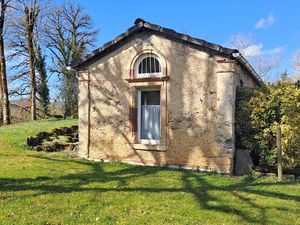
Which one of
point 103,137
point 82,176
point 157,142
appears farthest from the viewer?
point 103,137

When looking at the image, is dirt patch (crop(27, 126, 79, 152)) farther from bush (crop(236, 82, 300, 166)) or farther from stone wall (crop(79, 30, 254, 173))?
bush (crop(236, 82, 300, 166))

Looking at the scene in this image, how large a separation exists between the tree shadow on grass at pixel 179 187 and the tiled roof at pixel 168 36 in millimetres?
3658

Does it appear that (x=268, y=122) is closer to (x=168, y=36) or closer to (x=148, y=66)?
(x=168, y=36)

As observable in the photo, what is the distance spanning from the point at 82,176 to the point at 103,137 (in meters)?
3.12

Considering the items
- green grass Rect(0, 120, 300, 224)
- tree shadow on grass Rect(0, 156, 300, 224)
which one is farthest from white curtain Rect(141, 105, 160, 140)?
tree shadow on grass Rect(0, 156, 300, 224)

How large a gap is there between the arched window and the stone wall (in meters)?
0.29

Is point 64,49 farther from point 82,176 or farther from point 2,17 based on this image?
point 82,176

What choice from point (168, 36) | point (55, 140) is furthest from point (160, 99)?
point (55, 140)

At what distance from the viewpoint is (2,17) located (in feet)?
89.9

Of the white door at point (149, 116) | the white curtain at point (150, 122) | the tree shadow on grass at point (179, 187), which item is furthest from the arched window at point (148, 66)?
the tree shadow on grass at point (179, 187)

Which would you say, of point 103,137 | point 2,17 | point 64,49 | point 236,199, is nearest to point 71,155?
point 103,137

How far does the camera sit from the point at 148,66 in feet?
38.9

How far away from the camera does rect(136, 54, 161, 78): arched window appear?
11.6m

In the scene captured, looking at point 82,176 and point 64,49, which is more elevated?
point 64,49
